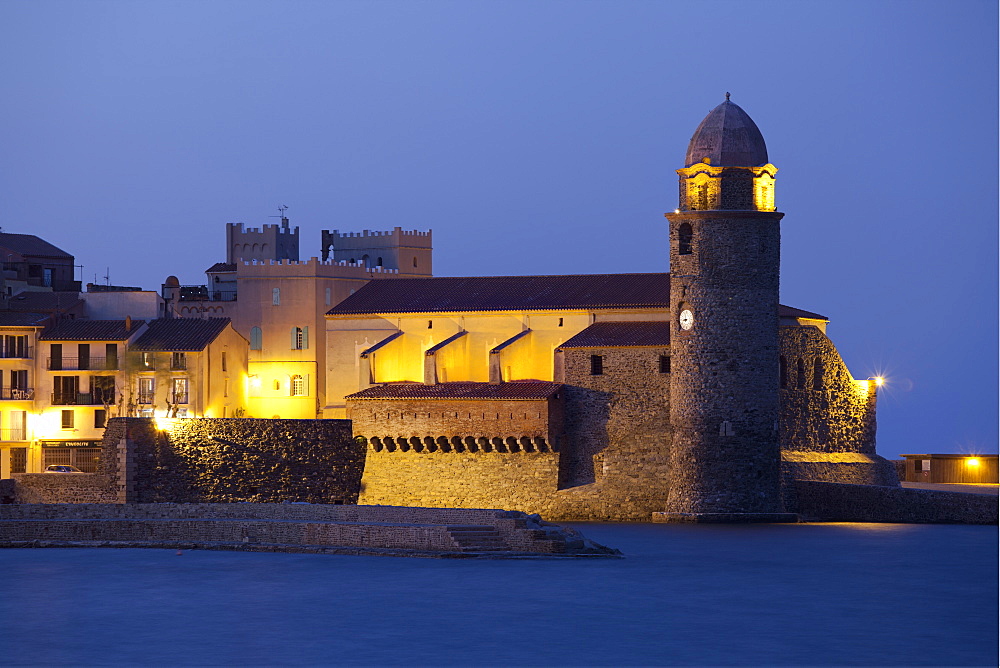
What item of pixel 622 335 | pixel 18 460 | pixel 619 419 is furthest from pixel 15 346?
pixel 619 419

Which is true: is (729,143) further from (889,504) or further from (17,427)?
(17,427)

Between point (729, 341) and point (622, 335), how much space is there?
14.1 feet

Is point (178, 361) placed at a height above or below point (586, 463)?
above

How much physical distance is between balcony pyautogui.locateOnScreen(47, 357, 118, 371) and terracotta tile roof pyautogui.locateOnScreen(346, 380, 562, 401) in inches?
351

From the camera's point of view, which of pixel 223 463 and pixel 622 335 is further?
pixel 223 463

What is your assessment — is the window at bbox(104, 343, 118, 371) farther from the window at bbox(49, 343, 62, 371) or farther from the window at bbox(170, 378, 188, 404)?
the window at bbox(170, 378, 188, 404)

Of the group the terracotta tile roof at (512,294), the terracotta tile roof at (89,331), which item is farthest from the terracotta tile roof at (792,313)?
the terracotta tile roof at (89,331)

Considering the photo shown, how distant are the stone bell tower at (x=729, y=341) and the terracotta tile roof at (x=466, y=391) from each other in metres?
4.65

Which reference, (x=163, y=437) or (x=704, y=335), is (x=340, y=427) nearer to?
(x=163, y=437)

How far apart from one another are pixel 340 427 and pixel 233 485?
3.52 m

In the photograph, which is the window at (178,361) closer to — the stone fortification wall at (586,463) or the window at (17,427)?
the window at (17,427)

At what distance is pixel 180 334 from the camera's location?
62.6 meters

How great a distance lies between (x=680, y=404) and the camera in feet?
172

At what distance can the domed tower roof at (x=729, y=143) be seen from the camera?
52.0 meters
